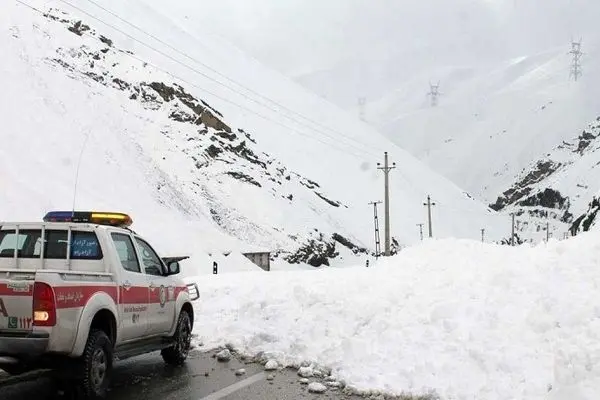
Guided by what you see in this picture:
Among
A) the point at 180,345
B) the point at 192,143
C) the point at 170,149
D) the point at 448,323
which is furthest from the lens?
the point at 192,143

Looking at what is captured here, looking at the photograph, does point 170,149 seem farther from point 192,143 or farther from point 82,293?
point 82,293

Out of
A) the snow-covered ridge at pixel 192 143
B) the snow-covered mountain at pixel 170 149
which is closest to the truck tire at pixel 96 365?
the snow-covered mountain at pixel 170 149

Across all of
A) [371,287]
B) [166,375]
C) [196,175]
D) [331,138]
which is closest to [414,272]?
[371,287]

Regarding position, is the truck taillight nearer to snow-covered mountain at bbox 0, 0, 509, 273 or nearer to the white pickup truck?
the white pickup truck

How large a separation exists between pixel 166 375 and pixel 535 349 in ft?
15.5

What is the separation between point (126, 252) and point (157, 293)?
0.78 meters

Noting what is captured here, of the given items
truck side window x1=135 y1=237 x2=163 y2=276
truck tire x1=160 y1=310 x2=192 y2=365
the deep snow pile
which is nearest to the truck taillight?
truck side window x1=135 y1=237 x2=163 y2=276

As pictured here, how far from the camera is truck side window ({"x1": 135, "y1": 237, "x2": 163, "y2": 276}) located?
27.7ft

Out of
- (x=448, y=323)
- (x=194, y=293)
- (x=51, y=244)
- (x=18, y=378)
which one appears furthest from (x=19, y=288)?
(x=194, y=293)

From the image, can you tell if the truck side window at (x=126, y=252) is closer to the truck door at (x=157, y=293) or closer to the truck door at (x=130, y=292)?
the truck door at (x=130, y=292)

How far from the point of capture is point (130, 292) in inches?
296

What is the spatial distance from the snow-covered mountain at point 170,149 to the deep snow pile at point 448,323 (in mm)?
9793

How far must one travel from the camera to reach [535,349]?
7.75m

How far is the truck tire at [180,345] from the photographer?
8.90 metres
